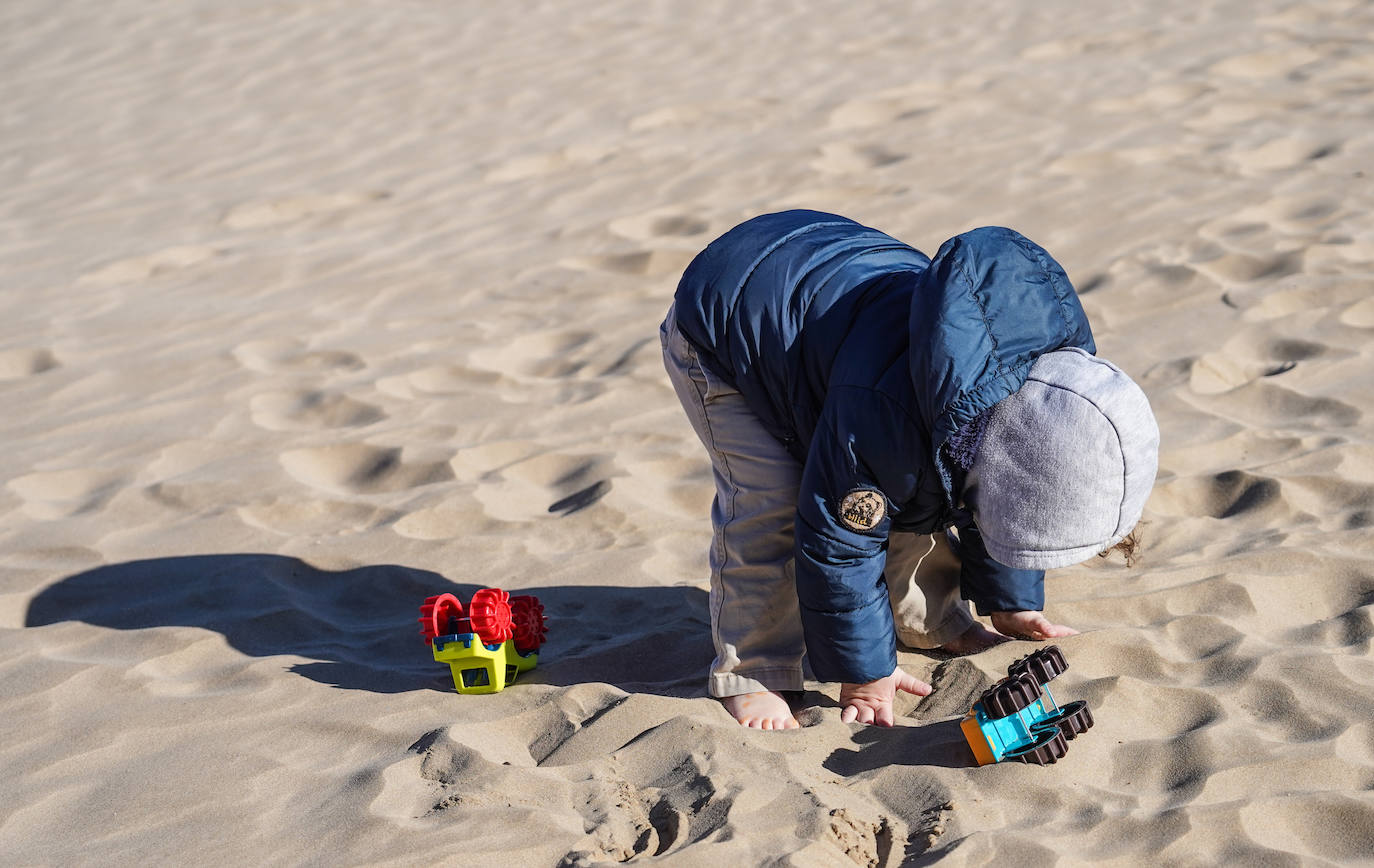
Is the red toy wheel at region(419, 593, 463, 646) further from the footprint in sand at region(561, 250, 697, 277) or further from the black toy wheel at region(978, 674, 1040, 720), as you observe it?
the footprint in sand at region(561, 250, 697, 277)

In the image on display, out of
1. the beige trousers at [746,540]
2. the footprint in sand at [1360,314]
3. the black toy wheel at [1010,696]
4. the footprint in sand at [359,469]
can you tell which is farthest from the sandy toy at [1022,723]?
the footprint in sand at [1360,314]

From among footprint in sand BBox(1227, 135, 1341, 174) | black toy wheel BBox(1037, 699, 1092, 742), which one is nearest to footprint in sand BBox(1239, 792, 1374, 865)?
black toy wheel BBox(1037, 699, 1092, 742)

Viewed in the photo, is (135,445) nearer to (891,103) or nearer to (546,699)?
(546,699)

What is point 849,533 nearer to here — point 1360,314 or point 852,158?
point 1360,314

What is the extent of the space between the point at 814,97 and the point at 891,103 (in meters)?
0.43

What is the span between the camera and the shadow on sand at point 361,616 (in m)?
2.56

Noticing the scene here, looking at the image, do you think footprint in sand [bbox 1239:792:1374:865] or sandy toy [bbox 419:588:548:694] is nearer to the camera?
footprint in sand [bbox 1239:792:1374:865]

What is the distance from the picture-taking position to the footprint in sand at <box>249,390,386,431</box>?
376 centimetres

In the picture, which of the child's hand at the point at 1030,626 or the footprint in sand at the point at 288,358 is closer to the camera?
the child's hand at the point at 1030,626

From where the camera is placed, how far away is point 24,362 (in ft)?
14.1

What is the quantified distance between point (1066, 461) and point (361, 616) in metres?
1.62

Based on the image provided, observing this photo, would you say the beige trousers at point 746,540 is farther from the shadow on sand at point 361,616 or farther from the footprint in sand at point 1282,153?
the footprint in sand at point 1282,153

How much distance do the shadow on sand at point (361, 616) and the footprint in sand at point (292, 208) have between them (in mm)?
2860

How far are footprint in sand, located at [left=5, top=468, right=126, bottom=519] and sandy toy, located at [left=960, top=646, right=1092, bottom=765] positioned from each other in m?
2.36
